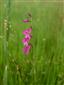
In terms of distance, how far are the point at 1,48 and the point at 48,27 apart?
45.3 inches

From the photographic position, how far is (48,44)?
2.46 metres

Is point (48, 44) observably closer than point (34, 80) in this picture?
No

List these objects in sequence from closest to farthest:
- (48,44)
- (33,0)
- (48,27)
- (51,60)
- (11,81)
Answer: (11,81) < (51,60) < (48,44) < (48,27) < (33,0)

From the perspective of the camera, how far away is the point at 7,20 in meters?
1.43

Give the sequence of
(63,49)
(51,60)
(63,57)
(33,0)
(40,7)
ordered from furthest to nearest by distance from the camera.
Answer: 1. (33,0)
2. (40,7)
3. (63,49)
4. (63,57)
5. (51,60)

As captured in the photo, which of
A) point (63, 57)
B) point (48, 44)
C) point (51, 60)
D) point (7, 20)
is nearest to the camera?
point (7, 20)

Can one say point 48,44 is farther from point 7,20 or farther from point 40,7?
point 40,7

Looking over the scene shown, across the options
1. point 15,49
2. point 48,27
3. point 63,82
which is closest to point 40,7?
point 48,27

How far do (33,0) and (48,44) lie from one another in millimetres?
3328

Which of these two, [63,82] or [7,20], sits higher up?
[7,20]

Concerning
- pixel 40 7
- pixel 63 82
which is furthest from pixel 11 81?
pixel 40 7

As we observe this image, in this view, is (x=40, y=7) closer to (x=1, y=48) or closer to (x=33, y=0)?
(x=33, y=0)

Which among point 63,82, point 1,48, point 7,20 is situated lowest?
point 63,82

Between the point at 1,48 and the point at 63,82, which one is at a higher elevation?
the point at 1,48
